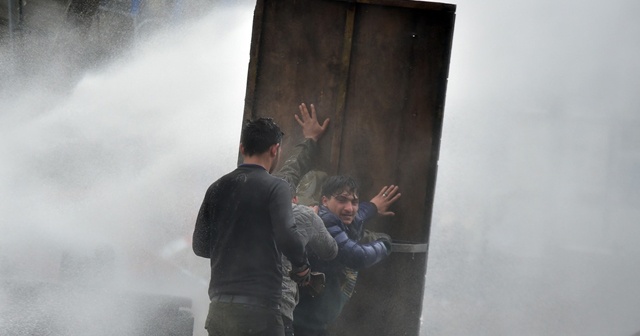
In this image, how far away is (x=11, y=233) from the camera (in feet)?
27.9

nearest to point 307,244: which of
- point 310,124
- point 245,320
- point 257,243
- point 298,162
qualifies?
point 257,243

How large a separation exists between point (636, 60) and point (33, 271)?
30.3 ft

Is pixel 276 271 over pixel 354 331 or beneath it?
over

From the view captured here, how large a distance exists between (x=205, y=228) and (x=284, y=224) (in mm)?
372

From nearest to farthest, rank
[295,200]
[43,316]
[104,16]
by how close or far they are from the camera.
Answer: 1. [295,200]
2. [43,316]
3. [104,16]

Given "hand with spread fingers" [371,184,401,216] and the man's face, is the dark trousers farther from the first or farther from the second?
"hand with spread fingers" [371,184,401,216]

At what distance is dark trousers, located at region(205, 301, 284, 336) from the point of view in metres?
3.48

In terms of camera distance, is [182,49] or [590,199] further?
[590,199]

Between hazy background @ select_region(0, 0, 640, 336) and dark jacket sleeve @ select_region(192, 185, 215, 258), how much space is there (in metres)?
3.19

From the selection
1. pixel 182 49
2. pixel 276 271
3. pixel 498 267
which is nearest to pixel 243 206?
pixel 276 271

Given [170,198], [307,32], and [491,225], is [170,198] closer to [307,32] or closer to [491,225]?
[307,32]

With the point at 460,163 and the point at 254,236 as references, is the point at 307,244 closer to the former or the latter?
the point at 254,236

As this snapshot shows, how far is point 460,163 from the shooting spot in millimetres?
15391

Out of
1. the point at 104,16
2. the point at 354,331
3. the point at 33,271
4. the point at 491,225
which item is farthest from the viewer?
the point at 491,225
